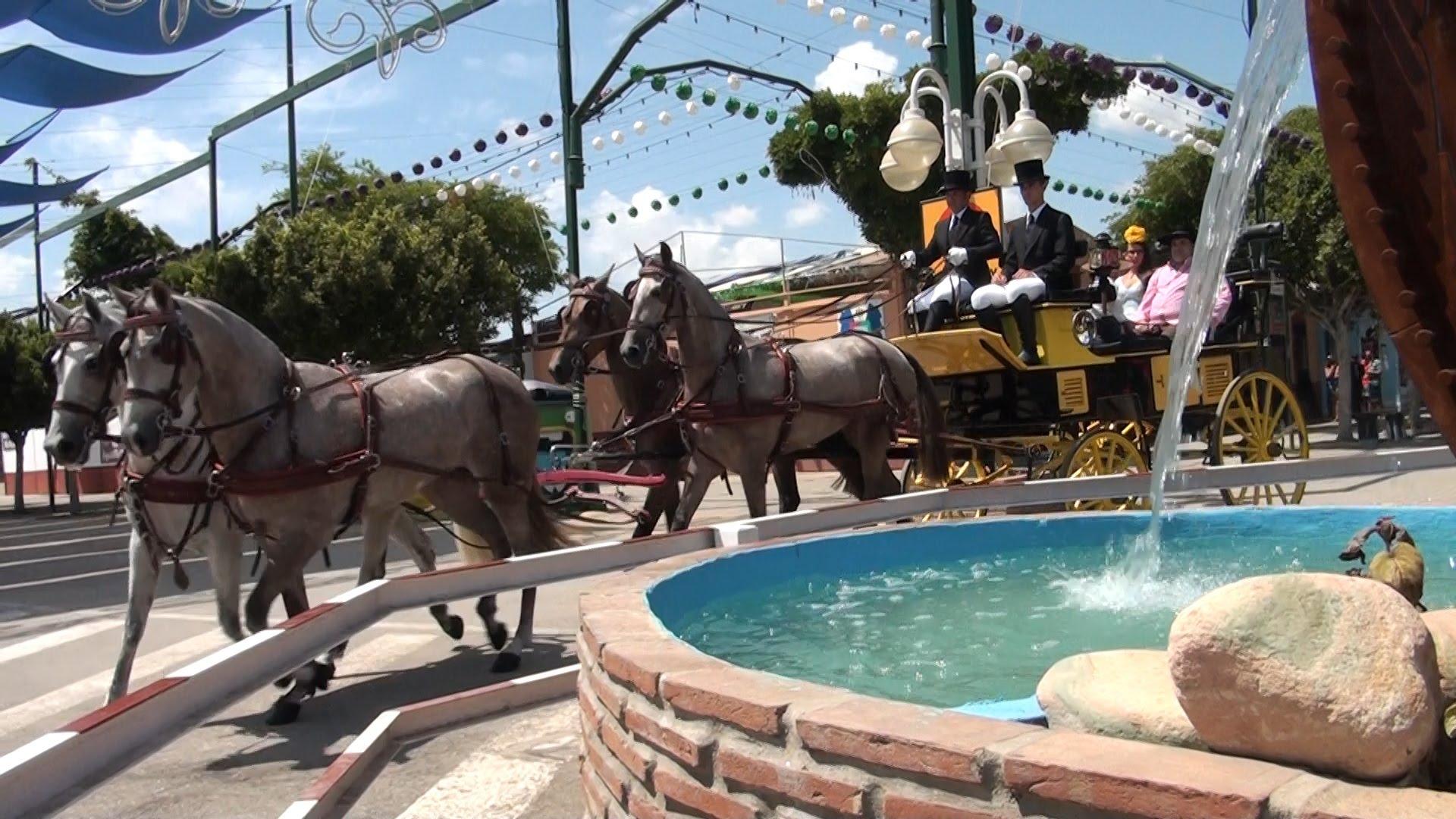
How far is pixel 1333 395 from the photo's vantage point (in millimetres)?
32781

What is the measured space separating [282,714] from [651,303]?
3759mm

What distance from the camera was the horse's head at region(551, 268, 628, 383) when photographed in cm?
896

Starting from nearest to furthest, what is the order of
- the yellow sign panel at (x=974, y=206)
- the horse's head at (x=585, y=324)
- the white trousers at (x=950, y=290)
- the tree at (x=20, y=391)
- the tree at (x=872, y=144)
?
1. the horse's head at (x=585, y=324)
2. the white trousers at (x=950, y=290)
3. the yellow sign panel at (x=974, y=206)
4. the tree at (x=872, y=144)
5. the tree at (x=20, y=391)

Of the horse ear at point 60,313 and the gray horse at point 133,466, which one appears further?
the horse ear at point 60,313

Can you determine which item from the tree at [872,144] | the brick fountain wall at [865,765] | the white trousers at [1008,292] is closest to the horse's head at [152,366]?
the brick fountain wall at [865,765]

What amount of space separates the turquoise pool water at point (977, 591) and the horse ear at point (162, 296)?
296 centimetres

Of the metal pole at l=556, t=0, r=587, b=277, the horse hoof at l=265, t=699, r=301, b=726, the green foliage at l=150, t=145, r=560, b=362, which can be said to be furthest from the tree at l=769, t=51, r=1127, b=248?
the horse hoof at l=265, t=699, r=301, b=726

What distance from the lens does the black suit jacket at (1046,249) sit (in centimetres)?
941

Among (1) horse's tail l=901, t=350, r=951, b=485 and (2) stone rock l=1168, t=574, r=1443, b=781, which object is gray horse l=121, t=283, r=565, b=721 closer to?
(1) horse's tail l=901, t=350, r=951, b=485

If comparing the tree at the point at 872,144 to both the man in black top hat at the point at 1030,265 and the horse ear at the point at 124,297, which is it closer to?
the man in black top hat at the point at 1030,265

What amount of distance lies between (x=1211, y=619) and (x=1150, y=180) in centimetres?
3257

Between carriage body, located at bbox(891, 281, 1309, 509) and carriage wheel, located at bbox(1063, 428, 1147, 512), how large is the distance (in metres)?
0.01

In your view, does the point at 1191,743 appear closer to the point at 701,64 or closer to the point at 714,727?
the point at 714,727

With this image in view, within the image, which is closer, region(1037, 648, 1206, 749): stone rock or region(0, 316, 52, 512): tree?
region(1037, 648, 1206, 749): stone rock
